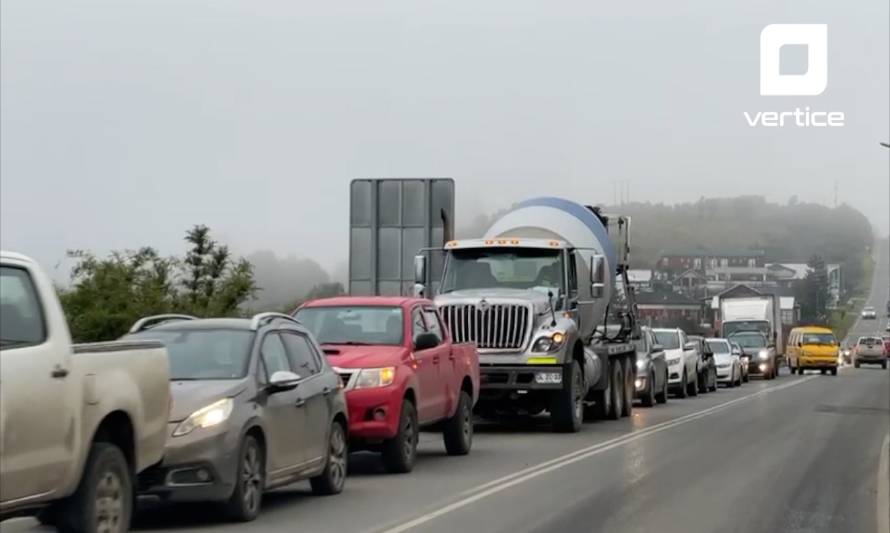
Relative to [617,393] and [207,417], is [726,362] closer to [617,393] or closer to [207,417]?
[617,393]

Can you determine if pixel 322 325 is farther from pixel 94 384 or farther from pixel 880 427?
pixel 880 427

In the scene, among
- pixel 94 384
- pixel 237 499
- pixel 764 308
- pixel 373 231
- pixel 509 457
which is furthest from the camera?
pixel 764 308

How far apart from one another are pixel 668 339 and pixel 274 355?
28871 millimetres

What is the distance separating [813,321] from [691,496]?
130 m

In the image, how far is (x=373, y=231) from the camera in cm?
2961

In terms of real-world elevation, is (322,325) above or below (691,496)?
above

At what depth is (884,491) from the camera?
51.4 ft

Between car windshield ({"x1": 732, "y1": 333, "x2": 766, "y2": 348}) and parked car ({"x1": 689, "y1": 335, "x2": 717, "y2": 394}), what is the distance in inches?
602

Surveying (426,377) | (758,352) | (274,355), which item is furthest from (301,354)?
(758,352)

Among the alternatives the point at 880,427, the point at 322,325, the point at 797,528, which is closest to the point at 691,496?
the point at 797,528

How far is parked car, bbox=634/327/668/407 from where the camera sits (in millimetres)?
33531

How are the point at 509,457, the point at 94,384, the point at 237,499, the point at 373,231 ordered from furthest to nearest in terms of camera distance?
the point at 373,231 → the point at 509,457 → the point at 237,499 → the point at 94,384

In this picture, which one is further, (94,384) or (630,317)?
(630,317)

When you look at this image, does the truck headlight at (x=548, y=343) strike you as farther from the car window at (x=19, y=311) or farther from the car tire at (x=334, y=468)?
the car window at (x=19, y=311)
